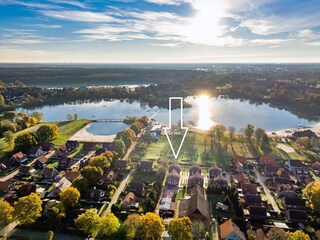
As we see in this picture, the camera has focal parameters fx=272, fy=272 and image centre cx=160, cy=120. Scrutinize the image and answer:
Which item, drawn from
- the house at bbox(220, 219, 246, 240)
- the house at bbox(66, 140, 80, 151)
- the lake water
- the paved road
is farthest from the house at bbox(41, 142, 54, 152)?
the paved road

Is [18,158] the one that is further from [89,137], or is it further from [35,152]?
[89,137]

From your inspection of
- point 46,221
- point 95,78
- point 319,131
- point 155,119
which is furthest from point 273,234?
point 95,78

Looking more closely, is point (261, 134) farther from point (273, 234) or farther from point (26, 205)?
point (26, 205)

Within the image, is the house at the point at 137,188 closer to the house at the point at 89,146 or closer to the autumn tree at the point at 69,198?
the autumn tree at the point at 69,198

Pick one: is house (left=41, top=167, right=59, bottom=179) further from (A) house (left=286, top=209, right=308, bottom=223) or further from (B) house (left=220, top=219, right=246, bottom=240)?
(A) house (left=286, top=209, right=308, bottom=223)

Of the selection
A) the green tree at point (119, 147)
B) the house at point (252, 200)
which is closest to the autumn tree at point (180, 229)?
the house at point (252, 200)

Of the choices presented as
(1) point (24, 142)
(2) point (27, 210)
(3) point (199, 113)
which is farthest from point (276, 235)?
(3) point (199, 113)
